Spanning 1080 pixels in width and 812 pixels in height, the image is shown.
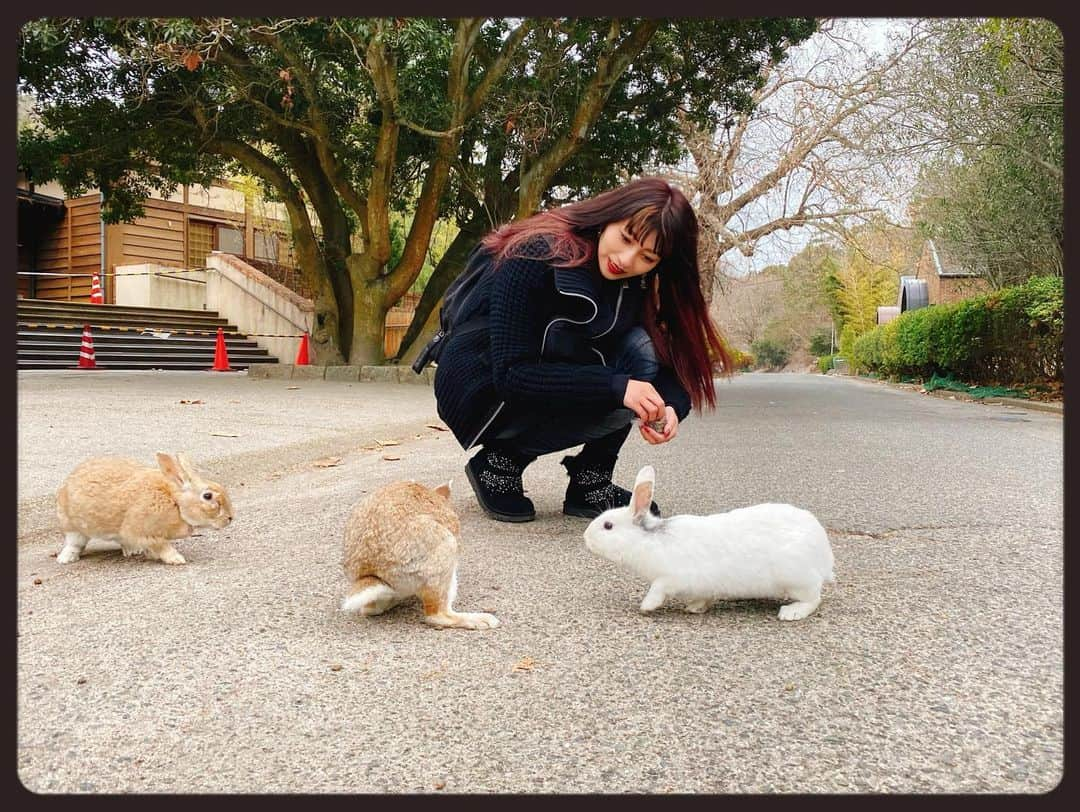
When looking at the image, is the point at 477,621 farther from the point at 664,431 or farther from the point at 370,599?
the point at 664,431

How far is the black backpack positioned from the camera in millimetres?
2465

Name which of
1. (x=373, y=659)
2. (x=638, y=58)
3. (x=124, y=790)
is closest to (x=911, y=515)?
(x=373, y=659)

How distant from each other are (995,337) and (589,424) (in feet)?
33.5

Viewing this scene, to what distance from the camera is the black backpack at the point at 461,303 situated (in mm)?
2465

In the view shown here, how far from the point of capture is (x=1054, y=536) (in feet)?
7.25

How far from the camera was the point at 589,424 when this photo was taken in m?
2.41

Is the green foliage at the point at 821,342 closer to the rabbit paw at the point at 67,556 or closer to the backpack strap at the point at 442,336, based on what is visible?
the backpack strap at the point at 442,336

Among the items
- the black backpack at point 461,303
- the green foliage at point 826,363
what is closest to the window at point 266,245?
the black backpack at point 461,303

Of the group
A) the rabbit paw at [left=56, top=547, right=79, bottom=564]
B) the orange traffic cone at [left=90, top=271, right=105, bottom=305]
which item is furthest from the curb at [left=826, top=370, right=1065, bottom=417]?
the orange traffic cone at [left=90, top=271, right=105, bottom=305]

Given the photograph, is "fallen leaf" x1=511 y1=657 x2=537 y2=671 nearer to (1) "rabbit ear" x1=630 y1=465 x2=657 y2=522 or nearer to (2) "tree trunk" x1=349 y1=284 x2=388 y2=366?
(1) "rabbit ear" x1=630 y1=465 x2=657 y2=522

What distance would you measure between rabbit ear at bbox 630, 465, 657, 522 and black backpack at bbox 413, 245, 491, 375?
1.05 m

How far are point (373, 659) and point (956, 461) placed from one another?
362cm

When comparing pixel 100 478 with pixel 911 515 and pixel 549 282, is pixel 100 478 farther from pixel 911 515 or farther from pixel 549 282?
pixel 911 515

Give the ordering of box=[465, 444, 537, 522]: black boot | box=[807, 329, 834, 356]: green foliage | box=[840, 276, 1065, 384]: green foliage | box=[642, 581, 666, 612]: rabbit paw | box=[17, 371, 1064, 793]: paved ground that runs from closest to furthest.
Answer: box=[17, 371, 1064, 793]: paved ground
box=[642, 581, 666, 612]: rabbit paw
box=[465, 444, 537, 522]: black boot
box=[840, 276, 1065, 384]: green foliage
box=[807, 329, 834, 356]: green foliage
